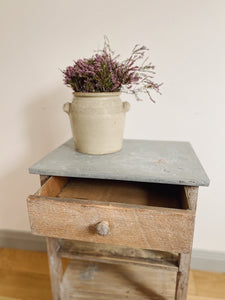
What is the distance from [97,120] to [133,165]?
0.20 meters

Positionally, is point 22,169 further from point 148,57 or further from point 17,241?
point 148,57

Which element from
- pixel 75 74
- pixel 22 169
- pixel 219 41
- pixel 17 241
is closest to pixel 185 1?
pixel 219 41

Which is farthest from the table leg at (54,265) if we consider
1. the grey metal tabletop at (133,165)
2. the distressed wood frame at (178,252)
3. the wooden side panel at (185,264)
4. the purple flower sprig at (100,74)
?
the purple flower sprig at (100,74)

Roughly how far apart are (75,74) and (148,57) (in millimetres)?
460

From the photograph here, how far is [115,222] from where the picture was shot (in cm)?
61

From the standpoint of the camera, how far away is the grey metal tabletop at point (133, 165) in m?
0.66

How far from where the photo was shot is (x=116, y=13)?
1029mm

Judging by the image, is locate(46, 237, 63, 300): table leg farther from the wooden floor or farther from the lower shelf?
the wooden floor

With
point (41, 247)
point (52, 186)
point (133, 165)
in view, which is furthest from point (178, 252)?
point (41, 247)

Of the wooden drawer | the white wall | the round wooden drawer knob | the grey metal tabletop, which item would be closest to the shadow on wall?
the white wall

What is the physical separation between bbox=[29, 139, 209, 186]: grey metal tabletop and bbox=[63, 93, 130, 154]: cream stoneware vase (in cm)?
4

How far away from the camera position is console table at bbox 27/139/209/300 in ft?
1.97

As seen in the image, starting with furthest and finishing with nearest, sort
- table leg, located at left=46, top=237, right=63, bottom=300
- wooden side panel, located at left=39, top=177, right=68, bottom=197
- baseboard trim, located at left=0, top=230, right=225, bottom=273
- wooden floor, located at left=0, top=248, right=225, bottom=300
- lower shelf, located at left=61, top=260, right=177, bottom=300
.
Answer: baseboard trim, located at left=0, top=230, right=225, bottom=273 → wooden floor, located at left=0, top=248, right=225, bottom=300 → lower shelf, located at left=61, top=260, right=177, bottom=300 → table leg, located at left=46, top=237, right=63, bottom=300 → wooden side panel, located at left=39, top=177, right=68, bottom=197

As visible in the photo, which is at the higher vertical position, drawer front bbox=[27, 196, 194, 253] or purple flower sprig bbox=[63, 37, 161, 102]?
purple flower sprig bbox=[63, 37, 161, 102]
